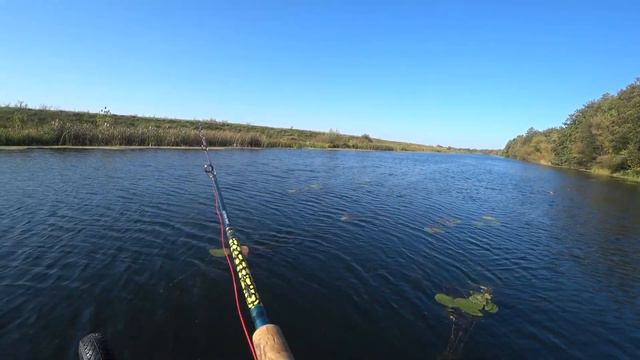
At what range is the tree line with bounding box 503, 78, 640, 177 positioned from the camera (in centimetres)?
4809

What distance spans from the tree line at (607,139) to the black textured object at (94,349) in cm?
6216

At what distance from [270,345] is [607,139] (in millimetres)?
67655

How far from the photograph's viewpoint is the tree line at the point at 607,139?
158ft

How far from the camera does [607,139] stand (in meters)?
53.9

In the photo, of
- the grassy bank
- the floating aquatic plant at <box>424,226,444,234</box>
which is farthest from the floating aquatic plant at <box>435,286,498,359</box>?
the grassy bank

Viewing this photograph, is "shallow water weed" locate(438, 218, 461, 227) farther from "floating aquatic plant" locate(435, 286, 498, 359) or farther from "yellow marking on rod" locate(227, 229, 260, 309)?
"yellow marking on rod" locate(227, 229, 260, 309)

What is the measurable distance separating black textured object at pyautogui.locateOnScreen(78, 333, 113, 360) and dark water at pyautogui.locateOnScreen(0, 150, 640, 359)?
1.28 metres

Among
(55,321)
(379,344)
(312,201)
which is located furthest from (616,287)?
(55,321)

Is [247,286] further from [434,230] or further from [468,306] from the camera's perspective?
[434,230]

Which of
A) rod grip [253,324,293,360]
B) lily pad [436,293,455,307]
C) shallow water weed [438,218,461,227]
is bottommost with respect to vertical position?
lily pad [436,293,455,307]

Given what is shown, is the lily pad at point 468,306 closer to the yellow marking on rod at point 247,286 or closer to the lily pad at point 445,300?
the lily pad at point 445,300

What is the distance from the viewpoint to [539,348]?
23.6 feet

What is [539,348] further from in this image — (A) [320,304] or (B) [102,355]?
(B) [102,355]

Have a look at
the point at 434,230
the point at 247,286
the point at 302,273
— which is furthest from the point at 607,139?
the point at 247,286
